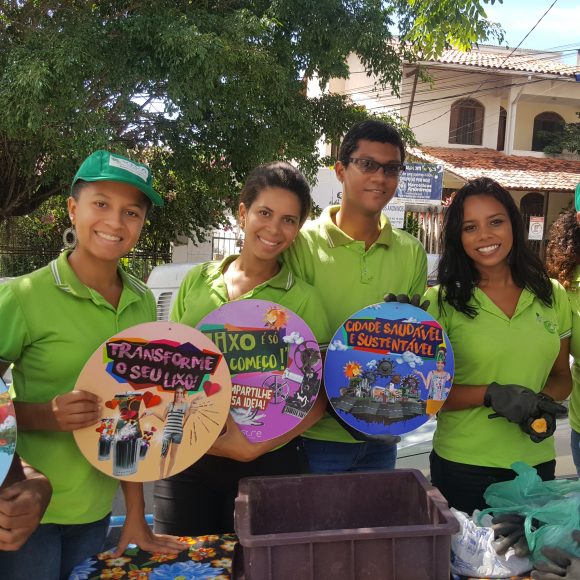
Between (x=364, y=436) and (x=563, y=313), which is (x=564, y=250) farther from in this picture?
(x=364, y=436)

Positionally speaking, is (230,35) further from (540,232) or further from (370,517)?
(540,232)

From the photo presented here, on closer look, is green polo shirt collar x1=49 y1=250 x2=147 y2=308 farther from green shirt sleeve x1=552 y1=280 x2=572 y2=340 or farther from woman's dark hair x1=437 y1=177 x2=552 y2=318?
green shirt sleeve x1=552 y1=280 x2=572 y2=340

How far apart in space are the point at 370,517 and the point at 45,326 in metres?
1.02

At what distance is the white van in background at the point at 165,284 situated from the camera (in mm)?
4562

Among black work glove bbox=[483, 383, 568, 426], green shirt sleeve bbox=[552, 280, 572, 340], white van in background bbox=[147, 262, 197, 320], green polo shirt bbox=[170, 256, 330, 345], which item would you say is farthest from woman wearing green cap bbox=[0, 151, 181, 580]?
white van in background bbox=[147, 262, 197, 320]

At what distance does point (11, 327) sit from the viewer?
1.47m

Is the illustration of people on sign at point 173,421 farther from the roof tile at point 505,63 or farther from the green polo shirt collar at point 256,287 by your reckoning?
the roof tile at point 505,63

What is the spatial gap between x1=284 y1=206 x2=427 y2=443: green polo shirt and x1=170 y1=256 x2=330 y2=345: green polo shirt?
0.14m

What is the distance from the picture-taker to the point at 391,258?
2.16 metres

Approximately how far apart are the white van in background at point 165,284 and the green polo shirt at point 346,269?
8.37ft

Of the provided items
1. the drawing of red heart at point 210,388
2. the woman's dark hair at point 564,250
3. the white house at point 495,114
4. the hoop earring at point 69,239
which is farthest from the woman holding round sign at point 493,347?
the white house at point 495,114

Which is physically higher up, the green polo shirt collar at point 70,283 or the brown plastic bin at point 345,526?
the green polo shirt collar at point 70,283

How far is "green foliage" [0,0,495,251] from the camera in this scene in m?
6.56

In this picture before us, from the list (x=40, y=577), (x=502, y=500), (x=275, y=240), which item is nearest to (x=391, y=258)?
(x=275, y=240)
